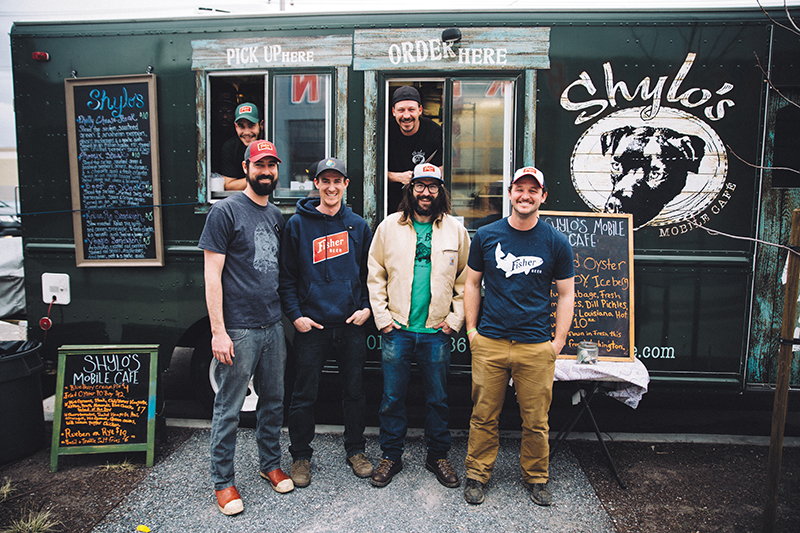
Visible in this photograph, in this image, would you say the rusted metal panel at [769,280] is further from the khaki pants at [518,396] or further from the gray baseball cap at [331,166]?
the gray baseball cap at [331,166]

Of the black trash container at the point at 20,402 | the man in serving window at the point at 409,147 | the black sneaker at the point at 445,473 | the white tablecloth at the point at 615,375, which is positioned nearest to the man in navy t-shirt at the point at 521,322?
the black sneaker at the point at 445,473

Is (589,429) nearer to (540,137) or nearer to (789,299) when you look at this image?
(789,299)

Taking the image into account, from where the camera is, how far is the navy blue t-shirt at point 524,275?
9.07 feet

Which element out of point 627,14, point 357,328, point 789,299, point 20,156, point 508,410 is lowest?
point 508,410

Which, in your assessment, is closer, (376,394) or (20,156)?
(20,156)

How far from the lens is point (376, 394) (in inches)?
173

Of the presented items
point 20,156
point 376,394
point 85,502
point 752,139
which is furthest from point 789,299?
point 20,156

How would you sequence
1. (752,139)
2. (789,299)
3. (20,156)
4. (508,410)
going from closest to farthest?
(789,299), (752,139), (20,156), (508,410)

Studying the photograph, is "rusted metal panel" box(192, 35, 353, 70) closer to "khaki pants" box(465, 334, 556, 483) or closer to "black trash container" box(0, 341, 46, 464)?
"khaki pants" box(465, 334, 556, 483)

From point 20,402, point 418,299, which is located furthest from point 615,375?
point 20,402

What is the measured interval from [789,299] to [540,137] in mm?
1884

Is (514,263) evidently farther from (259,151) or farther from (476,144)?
(259,151)

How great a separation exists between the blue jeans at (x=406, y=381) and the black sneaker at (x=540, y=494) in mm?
598

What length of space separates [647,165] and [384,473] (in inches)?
116
